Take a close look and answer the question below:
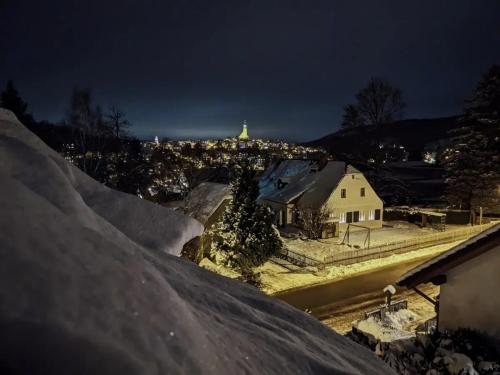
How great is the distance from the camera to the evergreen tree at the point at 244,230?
18922mm

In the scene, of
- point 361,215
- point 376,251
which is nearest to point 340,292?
point 376,251

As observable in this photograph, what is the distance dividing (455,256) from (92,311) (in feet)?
31.0

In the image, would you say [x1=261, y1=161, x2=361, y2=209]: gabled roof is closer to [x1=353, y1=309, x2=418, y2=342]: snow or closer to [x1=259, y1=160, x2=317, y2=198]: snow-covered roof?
[x1=259, y1=160, x2=317, y2=198]: snow-covered roof

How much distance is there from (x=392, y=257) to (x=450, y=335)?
15.4 m

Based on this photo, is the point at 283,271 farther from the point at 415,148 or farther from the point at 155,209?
the point at 415,148

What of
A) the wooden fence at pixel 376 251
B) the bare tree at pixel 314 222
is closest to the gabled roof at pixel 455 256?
the wooden fence at pixel 376 251

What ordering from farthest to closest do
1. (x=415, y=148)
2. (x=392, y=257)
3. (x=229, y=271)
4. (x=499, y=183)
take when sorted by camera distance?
(x=415, y=148) < (x=499, y=183) < (x=392, y=257) < (x=229, y=271)

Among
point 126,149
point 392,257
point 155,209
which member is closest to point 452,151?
point 392,257

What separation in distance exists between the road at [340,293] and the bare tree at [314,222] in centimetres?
660

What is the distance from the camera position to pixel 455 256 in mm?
8883

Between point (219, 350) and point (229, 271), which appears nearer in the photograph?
point (219, 350)

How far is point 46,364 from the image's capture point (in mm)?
944

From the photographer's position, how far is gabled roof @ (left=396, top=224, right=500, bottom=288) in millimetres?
8328

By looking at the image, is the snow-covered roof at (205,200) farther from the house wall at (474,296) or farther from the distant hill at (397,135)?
the distant hill at (397,135)
